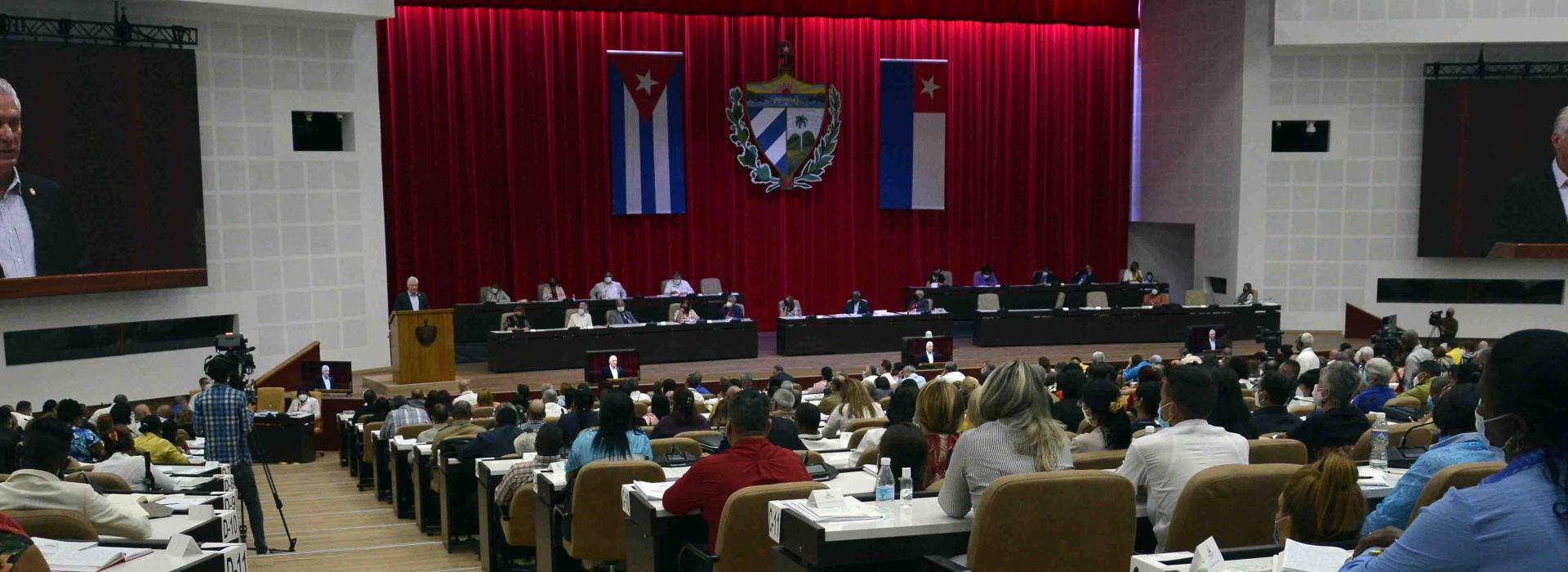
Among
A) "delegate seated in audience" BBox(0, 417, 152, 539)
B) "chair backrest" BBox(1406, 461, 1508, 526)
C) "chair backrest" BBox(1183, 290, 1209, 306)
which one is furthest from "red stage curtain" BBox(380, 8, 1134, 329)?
"chair backrest" BBox(1406, 461, 1508, 526)

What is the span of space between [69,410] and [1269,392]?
272 inches

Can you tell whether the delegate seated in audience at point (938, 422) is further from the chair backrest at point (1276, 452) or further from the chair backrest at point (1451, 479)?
the chair backrest at point (1451, 479)

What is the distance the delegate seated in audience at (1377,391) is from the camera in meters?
8.39

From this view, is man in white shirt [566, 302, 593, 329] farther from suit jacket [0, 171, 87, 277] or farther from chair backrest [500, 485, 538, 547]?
chair backrest [500, 485, 538, 547]

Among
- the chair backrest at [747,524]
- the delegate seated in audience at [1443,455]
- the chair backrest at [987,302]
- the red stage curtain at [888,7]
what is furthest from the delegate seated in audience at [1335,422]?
the red stage curtain at [888,7]

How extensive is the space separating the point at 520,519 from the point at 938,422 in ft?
8.18

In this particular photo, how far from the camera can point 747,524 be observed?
4305mm

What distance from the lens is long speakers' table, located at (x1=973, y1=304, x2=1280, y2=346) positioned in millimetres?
18578

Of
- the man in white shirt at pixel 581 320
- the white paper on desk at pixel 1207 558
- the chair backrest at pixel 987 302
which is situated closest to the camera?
the white paper on desk at pixel 1207 558

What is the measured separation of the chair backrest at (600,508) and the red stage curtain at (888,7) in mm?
14773

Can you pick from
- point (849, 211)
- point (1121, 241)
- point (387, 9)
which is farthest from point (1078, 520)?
point (1121, 241)

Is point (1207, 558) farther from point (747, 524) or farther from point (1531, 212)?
point (1531, 212)

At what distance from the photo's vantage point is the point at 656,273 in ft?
69.0

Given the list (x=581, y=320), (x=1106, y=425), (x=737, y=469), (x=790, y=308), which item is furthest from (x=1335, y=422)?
(x=790, y=308)
